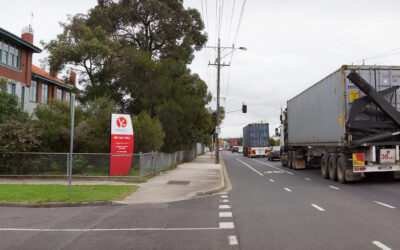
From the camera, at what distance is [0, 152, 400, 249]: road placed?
5844 millimetres

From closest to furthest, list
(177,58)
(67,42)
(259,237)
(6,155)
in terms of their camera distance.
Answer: (259,237) → (6,155) → (67,42) → (177,58)

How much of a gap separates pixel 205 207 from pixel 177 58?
65.2ft

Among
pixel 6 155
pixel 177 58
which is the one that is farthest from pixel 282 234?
pixel 177 58

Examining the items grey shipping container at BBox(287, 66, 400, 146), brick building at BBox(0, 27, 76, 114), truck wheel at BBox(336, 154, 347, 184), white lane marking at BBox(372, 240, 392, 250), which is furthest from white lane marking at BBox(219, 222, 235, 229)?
brick building at BBox(0, 27, 76, 114)

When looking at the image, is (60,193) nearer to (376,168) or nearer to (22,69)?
(376,168)

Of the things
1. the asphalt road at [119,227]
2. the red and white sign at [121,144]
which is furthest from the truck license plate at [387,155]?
the red and white sign at [121,144]

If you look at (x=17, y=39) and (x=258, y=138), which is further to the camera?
(x=258, y=138)

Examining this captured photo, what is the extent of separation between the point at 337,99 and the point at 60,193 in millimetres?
10954

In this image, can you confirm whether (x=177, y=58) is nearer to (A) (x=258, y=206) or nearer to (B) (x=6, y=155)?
(B) (x=6, y=155)

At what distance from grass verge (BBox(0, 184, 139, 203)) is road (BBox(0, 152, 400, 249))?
0.73m

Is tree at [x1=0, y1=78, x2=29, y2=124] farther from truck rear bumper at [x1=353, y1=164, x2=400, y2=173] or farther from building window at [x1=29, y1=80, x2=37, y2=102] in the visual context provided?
building window at [x1=29, y1=80, x2=37, y2=102]

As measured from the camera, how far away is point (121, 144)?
16.0m

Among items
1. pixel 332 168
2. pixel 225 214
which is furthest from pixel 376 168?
pixel 225 214

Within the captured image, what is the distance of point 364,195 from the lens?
1125cm
